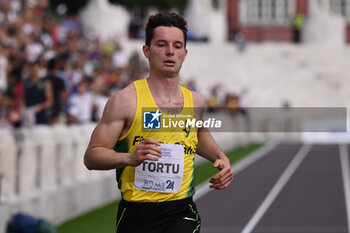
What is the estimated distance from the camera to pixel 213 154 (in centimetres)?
576


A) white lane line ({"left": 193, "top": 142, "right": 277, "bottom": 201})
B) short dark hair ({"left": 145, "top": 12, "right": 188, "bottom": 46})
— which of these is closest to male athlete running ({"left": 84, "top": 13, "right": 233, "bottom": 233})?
short dark hair ({"left": 145, "top": 12, "right": 188, "bottom": 46})

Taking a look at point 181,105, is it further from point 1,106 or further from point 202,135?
point 1,106

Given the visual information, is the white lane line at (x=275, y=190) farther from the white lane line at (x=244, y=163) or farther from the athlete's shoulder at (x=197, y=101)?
the athlete's shoulder at (x=197, y=101)

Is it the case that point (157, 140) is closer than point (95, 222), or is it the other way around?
point (157, 140)

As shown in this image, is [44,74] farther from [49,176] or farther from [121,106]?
[121,106]

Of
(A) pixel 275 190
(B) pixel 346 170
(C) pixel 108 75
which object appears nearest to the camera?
(A) pixel 275 190

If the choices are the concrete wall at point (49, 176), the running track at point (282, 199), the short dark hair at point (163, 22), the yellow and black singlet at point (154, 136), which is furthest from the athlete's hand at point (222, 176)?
the running track at point (282, 199)

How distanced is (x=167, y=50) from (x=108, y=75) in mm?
21105

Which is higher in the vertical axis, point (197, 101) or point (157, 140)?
point (197, 101)

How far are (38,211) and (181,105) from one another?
7.01m

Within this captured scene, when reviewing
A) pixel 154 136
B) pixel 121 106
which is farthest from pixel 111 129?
pixel 154 136

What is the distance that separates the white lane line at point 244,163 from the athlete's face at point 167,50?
1133 centimetres

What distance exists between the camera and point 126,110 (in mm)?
5371

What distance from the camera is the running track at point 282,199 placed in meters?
13.3
